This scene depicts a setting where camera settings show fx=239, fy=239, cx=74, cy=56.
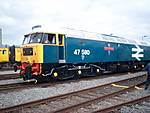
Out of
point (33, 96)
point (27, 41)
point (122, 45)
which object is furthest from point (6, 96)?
point (122, 45)

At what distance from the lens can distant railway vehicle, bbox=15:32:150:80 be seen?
13727 millimetres

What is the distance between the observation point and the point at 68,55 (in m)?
15.2

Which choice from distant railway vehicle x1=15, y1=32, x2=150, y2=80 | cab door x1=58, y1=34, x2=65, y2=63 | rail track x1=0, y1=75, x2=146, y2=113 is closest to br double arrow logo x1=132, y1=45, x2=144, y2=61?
distant railway vehicle x1=15, y1=32, x2=150, y2=80

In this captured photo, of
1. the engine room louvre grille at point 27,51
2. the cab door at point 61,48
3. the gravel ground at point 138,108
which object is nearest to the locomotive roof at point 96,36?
the cab door at point 61,48

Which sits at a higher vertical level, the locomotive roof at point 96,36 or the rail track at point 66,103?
the locomotive roof at point 96,36

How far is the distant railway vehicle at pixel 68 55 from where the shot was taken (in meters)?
13.7

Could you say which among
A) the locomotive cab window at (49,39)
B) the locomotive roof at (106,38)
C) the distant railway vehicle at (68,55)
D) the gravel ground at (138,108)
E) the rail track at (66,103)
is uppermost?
the locomotive roof at (106,38)

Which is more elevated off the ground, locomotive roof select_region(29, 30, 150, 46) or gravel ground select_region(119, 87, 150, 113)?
locomotive roof select_region(29, 30, 150, 46)

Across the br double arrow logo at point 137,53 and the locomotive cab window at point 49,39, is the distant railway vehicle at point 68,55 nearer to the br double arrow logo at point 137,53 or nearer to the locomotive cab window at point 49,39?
the locomotive cab window at point 49,39

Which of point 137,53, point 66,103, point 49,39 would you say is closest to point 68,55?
point 49,39

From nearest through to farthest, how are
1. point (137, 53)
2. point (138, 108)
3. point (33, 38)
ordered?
1. point (138, 108)
2. point (33, 38)
3. point (137, 53)

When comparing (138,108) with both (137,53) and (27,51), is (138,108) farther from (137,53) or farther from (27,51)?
(137,53)

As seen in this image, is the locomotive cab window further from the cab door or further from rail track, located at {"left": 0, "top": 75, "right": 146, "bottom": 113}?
rail track, located at {"left": 0, "top": 75, "right": 146, "bottom": 113}

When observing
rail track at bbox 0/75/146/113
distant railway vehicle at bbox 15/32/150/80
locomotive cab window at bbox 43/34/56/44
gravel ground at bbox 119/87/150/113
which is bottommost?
gravel ground at bbox 119/87/150/113
